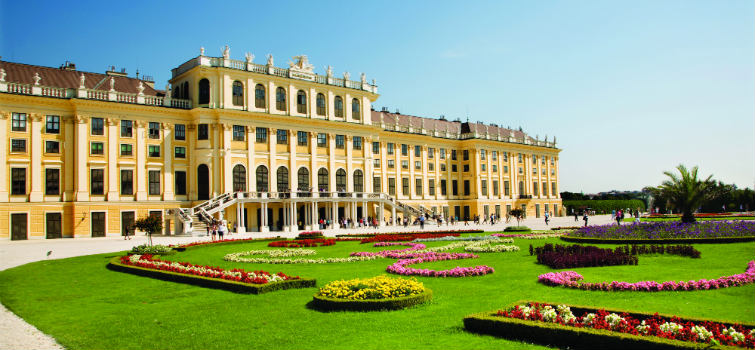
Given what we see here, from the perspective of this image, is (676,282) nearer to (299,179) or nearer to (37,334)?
(37,334)

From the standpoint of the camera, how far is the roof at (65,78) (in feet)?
158

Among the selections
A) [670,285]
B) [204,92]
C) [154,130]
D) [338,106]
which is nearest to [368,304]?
[670,285]

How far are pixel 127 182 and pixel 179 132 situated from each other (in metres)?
6.69

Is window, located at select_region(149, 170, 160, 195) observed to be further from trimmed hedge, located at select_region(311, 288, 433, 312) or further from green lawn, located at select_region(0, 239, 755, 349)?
trimmed hedge, located at select_region(311, 288, 433, 312)

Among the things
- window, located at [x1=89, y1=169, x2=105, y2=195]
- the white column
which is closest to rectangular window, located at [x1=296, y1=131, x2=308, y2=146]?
window, located at [x1=89, y1=169, x2=105, y2=195]

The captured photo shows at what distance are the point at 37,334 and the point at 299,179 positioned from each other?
4708cm

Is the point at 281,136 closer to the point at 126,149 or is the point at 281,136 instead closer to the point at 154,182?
the point at 154,182

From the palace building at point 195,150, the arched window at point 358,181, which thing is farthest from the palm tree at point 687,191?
the arched window at point 358,181

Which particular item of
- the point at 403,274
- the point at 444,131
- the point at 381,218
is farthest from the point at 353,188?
the point at 403,274

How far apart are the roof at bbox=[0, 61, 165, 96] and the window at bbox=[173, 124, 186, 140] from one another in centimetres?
492

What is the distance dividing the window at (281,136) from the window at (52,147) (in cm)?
1944

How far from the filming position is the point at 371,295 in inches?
492

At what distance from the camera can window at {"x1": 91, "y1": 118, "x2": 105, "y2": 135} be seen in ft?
157

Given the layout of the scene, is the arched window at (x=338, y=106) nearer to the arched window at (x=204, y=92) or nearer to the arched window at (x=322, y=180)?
the arched window at (x=322, y=180)
